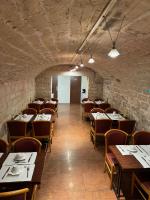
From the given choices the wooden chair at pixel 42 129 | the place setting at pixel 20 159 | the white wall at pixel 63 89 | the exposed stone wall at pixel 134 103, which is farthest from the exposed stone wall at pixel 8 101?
the white wall at pixel 63 89

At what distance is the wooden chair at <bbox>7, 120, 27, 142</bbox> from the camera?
5.67 metres

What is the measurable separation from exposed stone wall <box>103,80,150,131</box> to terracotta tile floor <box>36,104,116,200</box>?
1494 millimetres

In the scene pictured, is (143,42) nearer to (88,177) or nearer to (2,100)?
(88,177)

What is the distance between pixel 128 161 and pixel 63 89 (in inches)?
456

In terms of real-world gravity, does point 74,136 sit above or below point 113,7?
below

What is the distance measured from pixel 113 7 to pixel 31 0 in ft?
2.86

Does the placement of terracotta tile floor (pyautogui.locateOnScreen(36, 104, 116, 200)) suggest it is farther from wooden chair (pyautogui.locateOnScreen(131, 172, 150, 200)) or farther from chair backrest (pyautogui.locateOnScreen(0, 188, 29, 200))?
chair backrest (pyautogui.locateOnScreen(0, 188, 29, 200))

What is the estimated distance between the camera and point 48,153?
→ 5.70m

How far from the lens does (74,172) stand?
466 centimetres

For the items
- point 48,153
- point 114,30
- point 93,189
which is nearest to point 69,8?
point 114,30

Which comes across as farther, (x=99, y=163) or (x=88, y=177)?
(x=99, y=163)

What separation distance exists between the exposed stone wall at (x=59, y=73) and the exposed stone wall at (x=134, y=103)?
9.92 feet

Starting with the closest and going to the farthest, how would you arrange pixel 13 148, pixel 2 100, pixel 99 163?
pixel 13 148 → pixel 99 163 → pixel 2 100

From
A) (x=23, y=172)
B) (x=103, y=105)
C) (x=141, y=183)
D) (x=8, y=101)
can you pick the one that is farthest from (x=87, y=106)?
(x=23, y=172)
